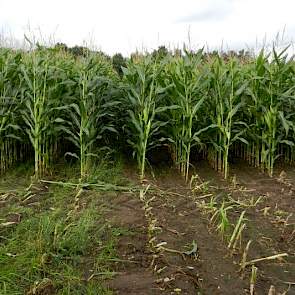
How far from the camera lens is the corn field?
555cm

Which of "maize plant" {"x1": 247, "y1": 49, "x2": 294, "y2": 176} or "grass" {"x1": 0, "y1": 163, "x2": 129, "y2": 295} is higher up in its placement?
"maize plant" {"x1": 247, "y1": 49, "x2": 294, "y2": 176}

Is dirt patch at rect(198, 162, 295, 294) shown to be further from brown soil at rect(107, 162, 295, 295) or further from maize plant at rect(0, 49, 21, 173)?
maize plant at rect(0, 49, 21, 173)

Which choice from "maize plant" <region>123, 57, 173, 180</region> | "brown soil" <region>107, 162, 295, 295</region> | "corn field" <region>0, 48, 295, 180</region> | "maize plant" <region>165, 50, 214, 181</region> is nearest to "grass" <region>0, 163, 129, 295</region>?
"brown soil" <region>107, 162, 295, 295</region>

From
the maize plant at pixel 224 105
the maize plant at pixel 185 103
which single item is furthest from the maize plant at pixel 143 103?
the maize plant at pixel 224 105

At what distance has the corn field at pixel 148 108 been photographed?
219 inches

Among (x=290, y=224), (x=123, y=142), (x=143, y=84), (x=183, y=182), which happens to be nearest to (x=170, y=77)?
(x=143, y=84)

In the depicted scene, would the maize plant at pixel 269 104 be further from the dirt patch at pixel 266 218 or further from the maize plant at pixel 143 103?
the maize plant at pixel 143 103

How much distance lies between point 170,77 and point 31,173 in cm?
221

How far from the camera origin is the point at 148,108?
5.52m

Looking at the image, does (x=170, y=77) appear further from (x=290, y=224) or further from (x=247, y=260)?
(x=247, y=260)

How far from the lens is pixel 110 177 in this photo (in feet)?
17.3

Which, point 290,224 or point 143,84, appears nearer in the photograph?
point 290,224

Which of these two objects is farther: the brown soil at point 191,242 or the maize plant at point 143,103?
the maize plant at point 143,103

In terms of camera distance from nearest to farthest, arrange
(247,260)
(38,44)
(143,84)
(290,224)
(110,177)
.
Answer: (247,260), (290,224), (110,177), (143,84), (38,44)
